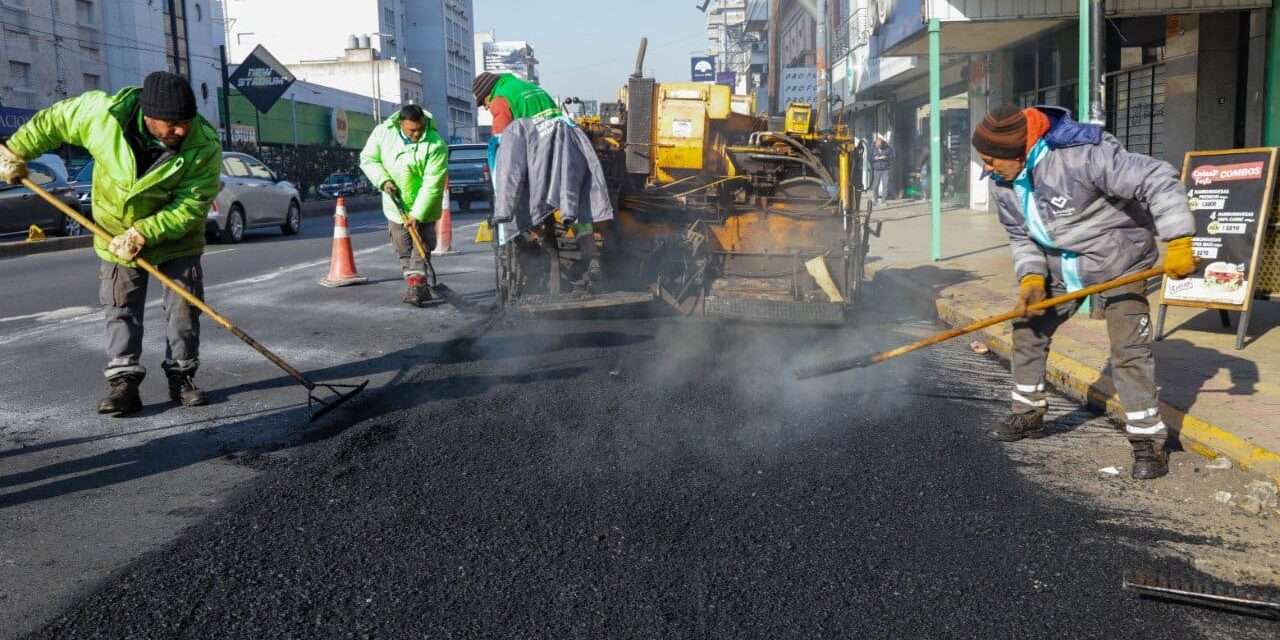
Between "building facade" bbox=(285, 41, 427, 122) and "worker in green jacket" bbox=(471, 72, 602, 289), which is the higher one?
"building facade" bbox=(285, 41, 427, 122)

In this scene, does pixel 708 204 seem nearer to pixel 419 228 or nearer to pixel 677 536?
pixel 419 228

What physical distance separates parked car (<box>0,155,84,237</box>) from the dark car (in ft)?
31.3

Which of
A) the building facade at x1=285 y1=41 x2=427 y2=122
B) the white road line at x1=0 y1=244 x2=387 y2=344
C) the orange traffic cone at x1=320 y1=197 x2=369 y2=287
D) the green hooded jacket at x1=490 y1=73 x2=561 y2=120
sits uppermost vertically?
the building facade at x1=285 y1=41 x2=427 y2=122

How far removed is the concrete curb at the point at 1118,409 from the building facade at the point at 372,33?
247ft

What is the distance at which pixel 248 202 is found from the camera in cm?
1731

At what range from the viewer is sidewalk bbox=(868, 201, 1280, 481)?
472 centimetres

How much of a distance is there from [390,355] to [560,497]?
3.16 meters

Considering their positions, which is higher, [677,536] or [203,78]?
[203,78]

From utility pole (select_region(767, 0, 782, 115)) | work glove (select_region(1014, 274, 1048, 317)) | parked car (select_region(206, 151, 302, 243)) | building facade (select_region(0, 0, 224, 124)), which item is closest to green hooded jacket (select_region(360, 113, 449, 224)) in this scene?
utility pole (select_region(767, 0, 782, 115))

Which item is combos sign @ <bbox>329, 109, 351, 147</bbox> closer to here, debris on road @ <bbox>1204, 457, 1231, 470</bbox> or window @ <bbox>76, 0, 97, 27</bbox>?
window @ <bbox>76, 0, 97, 27</bbox>

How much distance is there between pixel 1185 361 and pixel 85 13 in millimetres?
43689

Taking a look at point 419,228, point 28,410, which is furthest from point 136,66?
point 28,410

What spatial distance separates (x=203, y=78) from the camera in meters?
49.6

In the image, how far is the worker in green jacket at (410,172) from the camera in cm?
880
